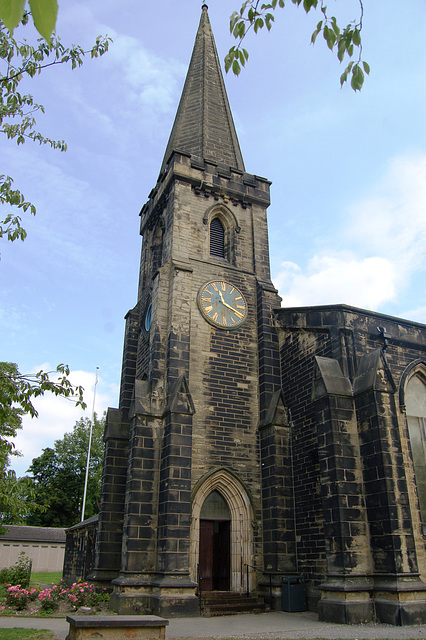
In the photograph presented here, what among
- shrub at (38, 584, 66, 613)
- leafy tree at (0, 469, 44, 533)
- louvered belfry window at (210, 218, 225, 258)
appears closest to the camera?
leafy tree at (0, 469, 44, 533)

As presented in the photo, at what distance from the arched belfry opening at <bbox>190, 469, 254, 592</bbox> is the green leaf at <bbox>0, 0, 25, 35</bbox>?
15036 millimetres

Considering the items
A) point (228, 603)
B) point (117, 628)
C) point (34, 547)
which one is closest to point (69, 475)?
point (34, 547)

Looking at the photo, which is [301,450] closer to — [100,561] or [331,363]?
[331,363]

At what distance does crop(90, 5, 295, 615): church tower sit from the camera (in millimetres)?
14539

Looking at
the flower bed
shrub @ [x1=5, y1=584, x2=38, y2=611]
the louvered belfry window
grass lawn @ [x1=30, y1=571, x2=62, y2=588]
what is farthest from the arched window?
grass lawn @ [x1=30, y1=571, x2=62, y2=588]

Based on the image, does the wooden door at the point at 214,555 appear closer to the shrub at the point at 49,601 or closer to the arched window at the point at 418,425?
the shrub at the point at 49,601

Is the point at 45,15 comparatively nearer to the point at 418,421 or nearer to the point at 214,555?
the point at 418,421

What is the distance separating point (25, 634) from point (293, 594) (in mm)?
7426

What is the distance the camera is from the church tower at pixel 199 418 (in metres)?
14.5

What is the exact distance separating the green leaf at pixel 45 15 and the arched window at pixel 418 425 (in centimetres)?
1520

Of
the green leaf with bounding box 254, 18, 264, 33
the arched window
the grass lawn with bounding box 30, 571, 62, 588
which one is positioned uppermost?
the green leaf with bounding box 254, 18, 264, 33

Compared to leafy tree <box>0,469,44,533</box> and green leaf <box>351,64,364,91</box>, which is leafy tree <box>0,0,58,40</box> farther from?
leafy tree <box>0,469,44,533</box>

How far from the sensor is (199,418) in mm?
16547

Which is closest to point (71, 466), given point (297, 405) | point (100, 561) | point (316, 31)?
point (100, 561)
